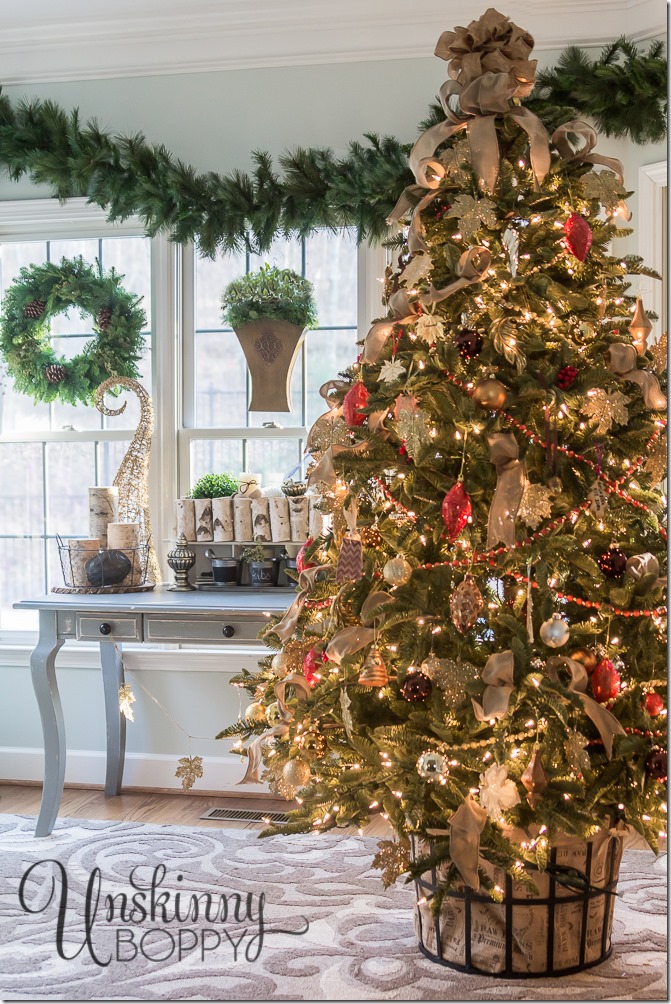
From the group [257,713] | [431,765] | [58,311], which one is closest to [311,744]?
[257,713]

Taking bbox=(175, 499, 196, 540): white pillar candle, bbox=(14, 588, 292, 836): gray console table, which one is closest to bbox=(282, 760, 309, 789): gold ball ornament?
bbox=(14, 588, 292, 836): gray console table

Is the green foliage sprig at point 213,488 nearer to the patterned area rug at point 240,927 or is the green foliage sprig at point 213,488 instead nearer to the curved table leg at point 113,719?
the curved table leg at point 113,719

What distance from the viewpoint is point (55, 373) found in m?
3.89

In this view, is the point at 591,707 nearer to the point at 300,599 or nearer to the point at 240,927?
the point at 300,599

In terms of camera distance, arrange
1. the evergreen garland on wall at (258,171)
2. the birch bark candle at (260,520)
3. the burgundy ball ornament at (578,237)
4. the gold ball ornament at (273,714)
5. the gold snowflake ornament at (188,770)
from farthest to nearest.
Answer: the birch bark candle at (260,520), the evergreen garland on wall at (258,171), the gold snowflake ornament at (188,770), the gold ball ornament at (273,714), the burgundy ball ornament at (578,237)

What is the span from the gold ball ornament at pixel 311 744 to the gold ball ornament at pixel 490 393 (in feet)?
2.64

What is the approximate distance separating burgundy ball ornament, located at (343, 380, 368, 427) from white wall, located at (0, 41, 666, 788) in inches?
68.5

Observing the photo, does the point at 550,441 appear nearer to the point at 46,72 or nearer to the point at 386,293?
the point at 386,293

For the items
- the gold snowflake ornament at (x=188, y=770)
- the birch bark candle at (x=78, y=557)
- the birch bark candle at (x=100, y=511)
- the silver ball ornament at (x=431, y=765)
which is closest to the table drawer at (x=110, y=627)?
the birch bark candle at (x=78, y=557)

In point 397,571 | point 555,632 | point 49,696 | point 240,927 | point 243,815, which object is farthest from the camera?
point 243,815

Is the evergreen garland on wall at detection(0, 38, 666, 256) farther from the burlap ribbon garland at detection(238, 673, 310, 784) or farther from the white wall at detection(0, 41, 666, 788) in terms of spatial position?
the burlap ribbon garland at detection(238, 673, 310, 784)

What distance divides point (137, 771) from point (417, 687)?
2.17 m

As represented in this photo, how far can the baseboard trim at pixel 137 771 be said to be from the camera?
3695 mm

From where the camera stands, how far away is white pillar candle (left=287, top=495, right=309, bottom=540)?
11.9ft
